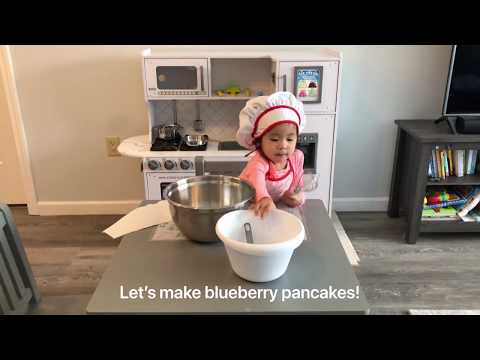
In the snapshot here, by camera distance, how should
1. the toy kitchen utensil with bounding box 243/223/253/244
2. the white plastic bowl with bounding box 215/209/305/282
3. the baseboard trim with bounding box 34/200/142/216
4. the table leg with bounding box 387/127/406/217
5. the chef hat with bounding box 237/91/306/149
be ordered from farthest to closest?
1. the baseboard trim with bounding box 34/200/142/216
2. the table leg with bounding box 387/127/406/217
3. the chef hat with bounding box 237/91/306/149
4. the toy kitchen utensil with bounding box 243/223/253/244
5. the white plastic bowl with bounding box 215/209/305/282

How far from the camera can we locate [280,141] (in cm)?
137

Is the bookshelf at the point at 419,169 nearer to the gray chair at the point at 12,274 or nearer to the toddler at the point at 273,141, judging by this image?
the toddler at the point at 273,141

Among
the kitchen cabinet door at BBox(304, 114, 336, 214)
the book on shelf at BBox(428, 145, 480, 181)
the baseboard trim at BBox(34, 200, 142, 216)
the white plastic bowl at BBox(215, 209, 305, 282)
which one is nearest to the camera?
the white plastic bowl at BBox(215, 209, 305, 282)

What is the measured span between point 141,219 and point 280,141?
1.65 ft

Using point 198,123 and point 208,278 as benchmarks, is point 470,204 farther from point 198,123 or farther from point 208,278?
point 208,278

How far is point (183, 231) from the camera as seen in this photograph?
1149mm

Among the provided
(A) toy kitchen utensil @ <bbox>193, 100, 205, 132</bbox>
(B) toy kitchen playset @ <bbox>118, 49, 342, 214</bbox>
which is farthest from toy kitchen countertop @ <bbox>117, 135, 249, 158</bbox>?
(A) toy kitchen utensil @ <bbox>193, 100, 205, 132</bbox>

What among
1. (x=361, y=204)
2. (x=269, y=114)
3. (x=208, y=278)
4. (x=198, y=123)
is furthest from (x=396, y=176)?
(x=208, y=278)

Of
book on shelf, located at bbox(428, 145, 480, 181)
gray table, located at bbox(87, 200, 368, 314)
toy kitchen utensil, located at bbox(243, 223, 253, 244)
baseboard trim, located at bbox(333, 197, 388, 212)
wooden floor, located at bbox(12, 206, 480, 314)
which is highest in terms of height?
toy kitchen utensil, located at bbox(243, 223, 253, 244)

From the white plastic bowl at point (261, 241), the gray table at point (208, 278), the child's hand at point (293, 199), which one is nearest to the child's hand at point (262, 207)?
the white plastic bowl at point (261, 241)

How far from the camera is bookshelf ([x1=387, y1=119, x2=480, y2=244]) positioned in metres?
2.34

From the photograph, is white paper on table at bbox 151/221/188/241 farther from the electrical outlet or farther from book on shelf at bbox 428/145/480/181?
book on shelf at bbox 428/145/480/181

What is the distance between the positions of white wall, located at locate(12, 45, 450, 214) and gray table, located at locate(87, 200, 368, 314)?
1685 mm

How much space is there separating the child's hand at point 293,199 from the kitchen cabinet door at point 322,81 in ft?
3.45
